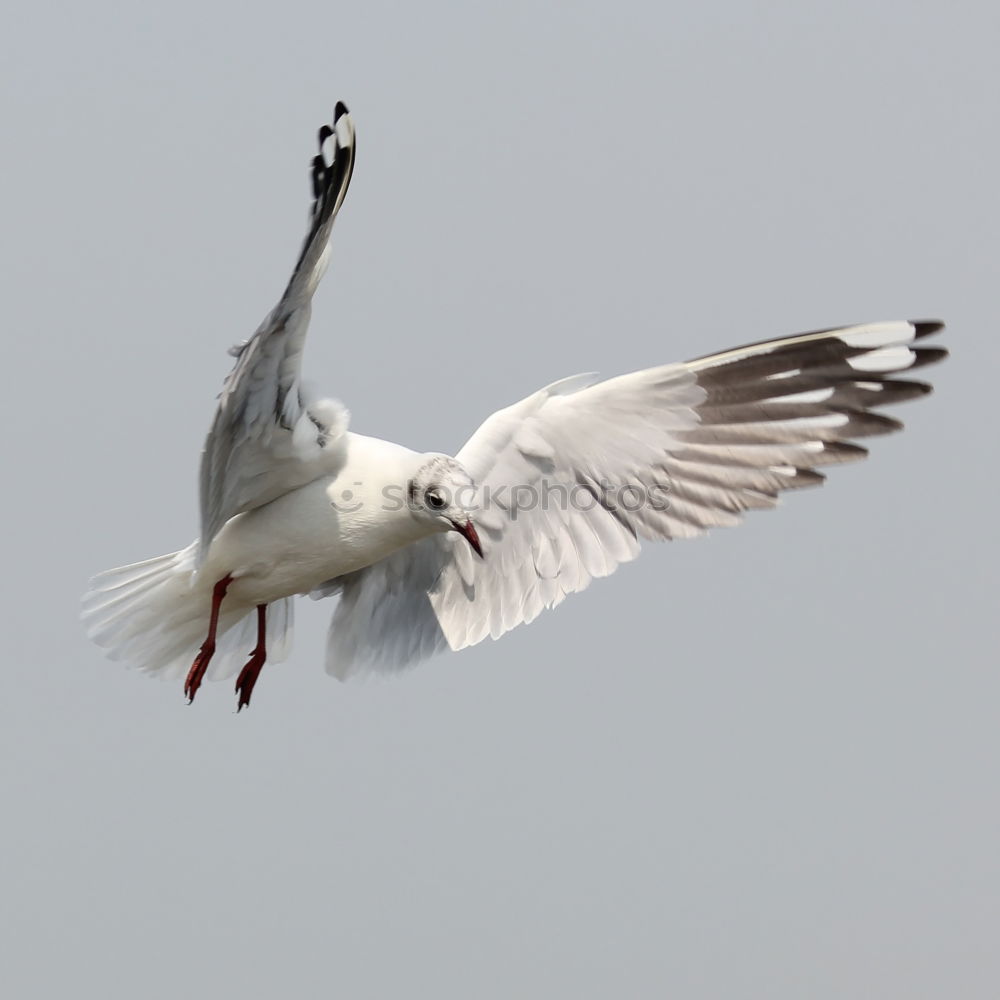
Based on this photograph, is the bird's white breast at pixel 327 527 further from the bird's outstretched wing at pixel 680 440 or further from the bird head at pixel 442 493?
the bird's outstretched wing at pixel 680 440

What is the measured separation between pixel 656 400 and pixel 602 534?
53 cm

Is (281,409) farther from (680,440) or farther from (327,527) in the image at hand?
(680,440)

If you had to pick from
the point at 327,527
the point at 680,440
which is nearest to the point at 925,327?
the point at 680,440

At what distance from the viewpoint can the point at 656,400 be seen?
19.4 ft

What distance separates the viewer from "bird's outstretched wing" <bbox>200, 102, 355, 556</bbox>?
15.1 feet

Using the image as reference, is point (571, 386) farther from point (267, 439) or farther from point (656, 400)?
point (267, 439)

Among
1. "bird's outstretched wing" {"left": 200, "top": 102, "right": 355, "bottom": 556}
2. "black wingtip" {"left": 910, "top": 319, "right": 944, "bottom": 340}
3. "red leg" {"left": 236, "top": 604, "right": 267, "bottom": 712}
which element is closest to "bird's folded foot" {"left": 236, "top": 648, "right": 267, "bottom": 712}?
"red leg" {"left": 236, "top": 604, "right": 267, "bottom": 712}

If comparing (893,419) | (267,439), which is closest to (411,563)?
(267,439)

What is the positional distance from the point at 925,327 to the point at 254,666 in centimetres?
269

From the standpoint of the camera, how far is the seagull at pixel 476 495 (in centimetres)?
554

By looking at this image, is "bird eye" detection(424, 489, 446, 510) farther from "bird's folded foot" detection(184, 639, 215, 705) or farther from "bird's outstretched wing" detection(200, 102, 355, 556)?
"bird's folded foot" detection(184, 639, 215, 705)

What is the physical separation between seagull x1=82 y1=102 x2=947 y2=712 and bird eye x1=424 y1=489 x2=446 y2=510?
0.05ft

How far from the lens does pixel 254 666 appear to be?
6324 mm

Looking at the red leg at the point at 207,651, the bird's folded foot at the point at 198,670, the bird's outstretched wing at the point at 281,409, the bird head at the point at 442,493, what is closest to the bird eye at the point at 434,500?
the bird head at the point at 442,493
